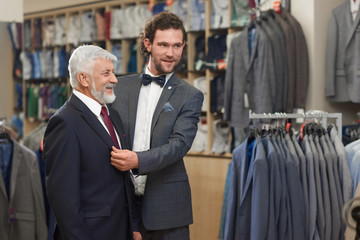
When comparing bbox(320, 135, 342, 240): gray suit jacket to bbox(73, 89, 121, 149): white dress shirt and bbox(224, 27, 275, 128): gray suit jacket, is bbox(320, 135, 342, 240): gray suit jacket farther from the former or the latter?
bbox(224, 27, 275, 128): gray suit jacket

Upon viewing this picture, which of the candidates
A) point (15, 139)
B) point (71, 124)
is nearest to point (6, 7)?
point (15, 139)

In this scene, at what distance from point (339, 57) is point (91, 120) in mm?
3020

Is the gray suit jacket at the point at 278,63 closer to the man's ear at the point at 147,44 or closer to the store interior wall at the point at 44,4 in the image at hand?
the man's ear at the point at 147,44

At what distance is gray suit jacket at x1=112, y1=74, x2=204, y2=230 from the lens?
2.43 meters

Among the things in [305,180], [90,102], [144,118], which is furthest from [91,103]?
[305,180]

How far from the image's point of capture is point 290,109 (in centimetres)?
448

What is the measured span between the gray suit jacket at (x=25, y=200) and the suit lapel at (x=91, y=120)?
66.4 inches

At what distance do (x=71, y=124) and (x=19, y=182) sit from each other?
5.98 ft

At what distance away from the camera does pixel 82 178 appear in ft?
6.91

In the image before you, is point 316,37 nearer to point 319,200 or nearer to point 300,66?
point 300,66

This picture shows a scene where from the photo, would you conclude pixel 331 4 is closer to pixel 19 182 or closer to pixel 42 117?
pixel 19 182

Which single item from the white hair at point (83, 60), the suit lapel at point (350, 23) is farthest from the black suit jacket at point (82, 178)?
the suit lapel at point (350, 23)

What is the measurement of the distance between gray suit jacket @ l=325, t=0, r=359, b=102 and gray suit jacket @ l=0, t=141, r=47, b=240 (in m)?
2.53

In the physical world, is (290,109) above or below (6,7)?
below
